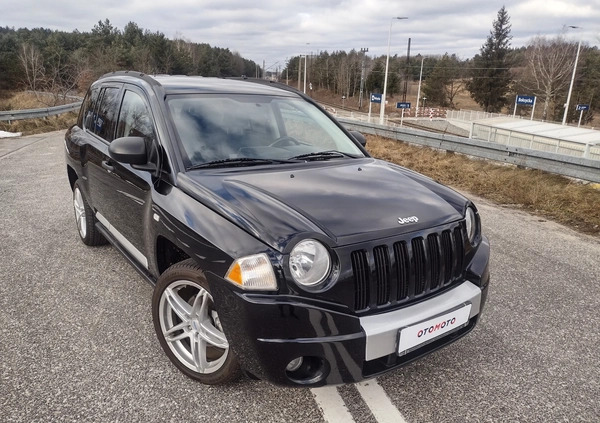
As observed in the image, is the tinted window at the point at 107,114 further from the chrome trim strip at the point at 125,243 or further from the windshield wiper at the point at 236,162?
the windshield wiper at the point at 236,162

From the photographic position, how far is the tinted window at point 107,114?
12.6 feet

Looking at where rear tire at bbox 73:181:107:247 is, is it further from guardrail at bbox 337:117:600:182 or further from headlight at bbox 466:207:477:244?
guardrail at bbox 337:117:600:182

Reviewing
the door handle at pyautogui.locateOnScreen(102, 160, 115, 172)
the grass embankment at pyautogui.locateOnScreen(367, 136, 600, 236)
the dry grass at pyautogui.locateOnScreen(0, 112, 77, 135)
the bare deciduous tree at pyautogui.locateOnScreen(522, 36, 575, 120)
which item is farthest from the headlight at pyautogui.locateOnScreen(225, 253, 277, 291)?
the bare deciduous tree at pyautogui.locateOnScreen(522, 36, 575, 120)

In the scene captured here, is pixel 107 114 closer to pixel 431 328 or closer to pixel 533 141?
pixel 431 328

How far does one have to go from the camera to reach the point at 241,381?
104 inches

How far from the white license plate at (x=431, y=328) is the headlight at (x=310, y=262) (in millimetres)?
499

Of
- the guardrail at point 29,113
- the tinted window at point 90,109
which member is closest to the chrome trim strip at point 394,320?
the tinted window at point 90,109

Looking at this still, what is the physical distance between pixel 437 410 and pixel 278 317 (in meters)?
1.14

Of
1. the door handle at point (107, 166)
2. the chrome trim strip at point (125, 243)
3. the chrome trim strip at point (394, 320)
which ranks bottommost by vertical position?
the chrome trim strip at point (125, 243)

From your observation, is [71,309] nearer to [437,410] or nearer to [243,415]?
[243,415]

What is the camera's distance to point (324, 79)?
331 ft

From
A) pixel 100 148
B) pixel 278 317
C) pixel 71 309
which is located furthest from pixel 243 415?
pixel 100 148

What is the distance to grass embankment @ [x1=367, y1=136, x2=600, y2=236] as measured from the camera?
6.52 m

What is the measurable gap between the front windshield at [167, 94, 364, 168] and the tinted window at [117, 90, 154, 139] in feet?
0.72
